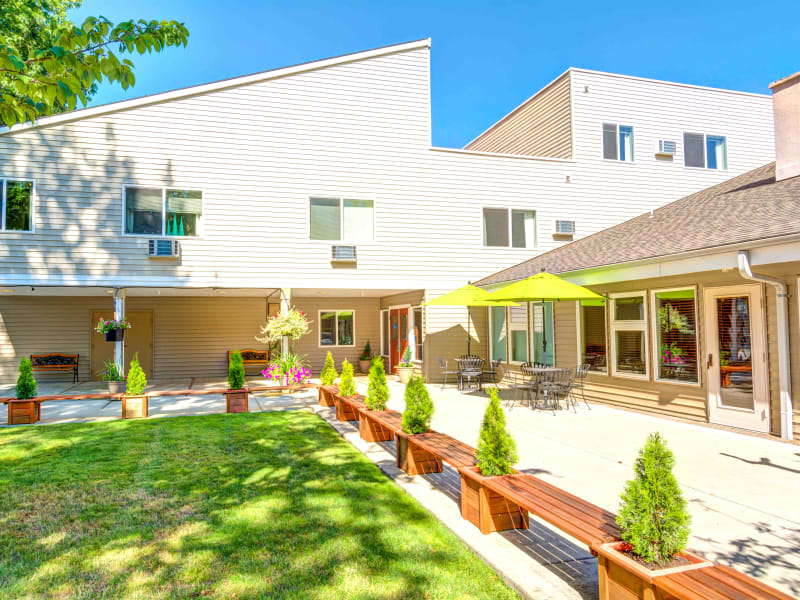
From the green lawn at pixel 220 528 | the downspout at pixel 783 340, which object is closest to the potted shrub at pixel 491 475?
the green lawn at pixel 220 528

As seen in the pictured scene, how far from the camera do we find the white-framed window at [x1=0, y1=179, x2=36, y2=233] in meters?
12.0

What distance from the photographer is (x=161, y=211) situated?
12.9m

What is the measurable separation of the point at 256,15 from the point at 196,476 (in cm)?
2663

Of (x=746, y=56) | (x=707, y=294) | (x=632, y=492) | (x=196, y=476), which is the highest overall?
(x=746, y=56)

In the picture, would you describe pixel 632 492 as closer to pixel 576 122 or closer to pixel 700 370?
pixel 700 370

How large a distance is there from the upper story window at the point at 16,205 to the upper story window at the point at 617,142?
49.2 feet

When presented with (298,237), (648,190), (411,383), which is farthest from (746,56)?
(411,383)

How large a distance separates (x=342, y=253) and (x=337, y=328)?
4.81 meters

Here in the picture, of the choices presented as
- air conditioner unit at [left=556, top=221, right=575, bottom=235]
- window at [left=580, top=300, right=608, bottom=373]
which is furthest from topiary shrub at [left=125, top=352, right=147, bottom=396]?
air conditioner unit at [left=556, top=221, right=575, bottom=235]

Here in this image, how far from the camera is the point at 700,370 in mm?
8391

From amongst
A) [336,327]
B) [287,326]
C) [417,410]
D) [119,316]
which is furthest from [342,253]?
[417,410]

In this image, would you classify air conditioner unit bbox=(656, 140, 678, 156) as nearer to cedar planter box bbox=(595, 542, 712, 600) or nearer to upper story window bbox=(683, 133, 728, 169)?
upper story window bbox=(683, 133, 728, 169)

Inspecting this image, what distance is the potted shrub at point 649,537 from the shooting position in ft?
8.95

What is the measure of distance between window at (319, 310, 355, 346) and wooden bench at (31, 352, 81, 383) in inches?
281
